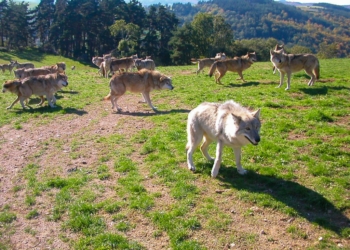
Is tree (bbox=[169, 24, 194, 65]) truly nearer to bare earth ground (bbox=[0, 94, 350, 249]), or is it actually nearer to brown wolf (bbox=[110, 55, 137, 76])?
brown wolf (bbox=[110, 55, 137, 76])

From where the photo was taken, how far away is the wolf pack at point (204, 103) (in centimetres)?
707

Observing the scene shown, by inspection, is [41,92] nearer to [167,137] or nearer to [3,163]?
[3,163]

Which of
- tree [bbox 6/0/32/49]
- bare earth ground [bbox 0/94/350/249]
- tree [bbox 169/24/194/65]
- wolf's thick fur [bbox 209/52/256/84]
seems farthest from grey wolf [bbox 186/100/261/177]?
tree [bbox 6/0/32/49]

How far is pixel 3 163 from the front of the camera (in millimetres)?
9586

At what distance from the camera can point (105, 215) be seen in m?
6.74

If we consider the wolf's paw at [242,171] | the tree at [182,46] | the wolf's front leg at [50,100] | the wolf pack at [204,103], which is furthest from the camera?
the tree at [182,46]

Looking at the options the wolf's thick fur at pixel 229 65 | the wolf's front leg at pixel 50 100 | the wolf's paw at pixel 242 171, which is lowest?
the wolf's paw at pixel 242 171

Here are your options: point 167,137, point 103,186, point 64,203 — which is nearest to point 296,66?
point 167,137

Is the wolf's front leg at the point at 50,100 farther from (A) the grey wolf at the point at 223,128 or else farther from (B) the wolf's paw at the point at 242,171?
(B) the wolf's paw at the point at 242,171

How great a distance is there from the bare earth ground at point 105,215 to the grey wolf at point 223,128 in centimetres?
86

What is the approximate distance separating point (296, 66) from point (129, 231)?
13954 mm

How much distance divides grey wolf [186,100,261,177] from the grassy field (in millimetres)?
577

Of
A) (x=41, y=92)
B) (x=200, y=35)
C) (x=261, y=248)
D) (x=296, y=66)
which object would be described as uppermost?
(x=200, y=35)

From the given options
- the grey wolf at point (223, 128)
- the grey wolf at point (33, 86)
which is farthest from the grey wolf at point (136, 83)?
the grey wolf at point (223, 128)
